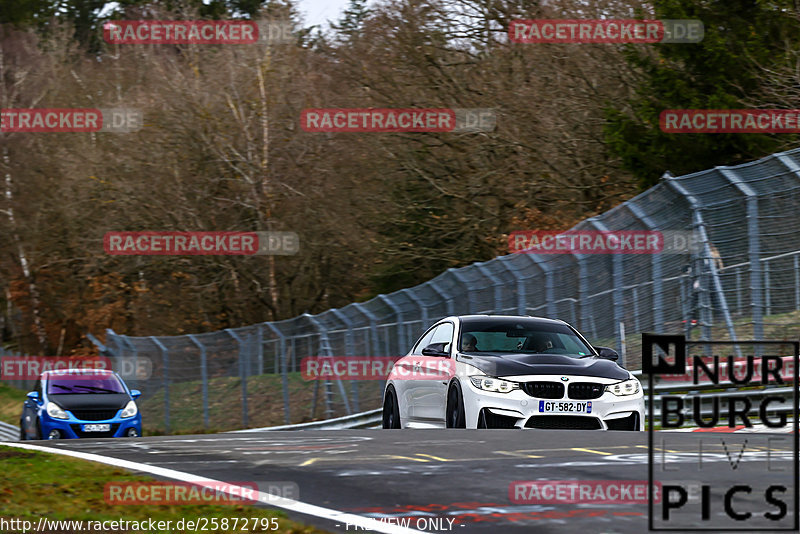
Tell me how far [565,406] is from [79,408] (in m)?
11.5

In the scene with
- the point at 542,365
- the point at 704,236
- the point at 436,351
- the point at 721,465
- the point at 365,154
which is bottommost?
the point at 721,465

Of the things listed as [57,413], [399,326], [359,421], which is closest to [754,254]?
[359,421]

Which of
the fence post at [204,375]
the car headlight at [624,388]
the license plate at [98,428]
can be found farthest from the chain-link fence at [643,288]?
the license plate at [98,428]

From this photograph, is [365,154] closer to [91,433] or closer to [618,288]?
[91,433]

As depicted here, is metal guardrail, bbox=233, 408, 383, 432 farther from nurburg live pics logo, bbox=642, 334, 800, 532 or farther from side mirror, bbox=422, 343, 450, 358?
nurburg live pics logo, bbox=642, 334, 800, 532

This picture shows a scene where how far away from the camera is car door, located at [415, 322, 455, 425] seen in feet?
45.5

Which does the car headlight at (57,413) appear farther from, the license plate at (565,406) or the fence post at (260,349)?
the license plate at (565,406)

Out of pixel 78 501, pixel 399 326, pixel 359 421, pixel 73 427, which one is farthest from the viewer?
pixel 399 326

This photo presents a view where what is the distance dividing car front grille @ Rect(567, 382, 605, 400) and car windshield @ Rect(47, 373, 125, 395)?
11.9 m

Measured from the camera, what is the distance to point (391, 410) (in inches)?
613

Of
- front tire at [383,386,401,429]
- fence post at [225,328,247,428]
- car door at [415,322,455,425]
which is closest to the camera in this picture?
car door at [415,322,455,425]

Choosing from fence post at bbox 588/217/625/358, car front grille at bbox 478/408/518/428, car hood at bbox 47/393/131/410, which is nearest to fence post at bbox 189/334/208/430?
car hood at bbox 47/393/131/410

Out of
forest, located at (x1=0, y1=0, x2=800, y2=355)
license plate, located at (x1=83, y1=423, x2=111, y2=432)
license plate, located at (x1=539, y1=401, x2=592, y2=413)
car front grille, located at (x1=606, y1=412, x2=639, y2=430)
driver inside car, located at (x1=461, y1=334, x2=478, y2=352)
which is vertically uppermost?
forest, located at (x1=0, y1=0, x2=800, y2=355)

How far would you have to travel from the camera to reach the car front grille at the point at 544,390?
12852 millimetres
